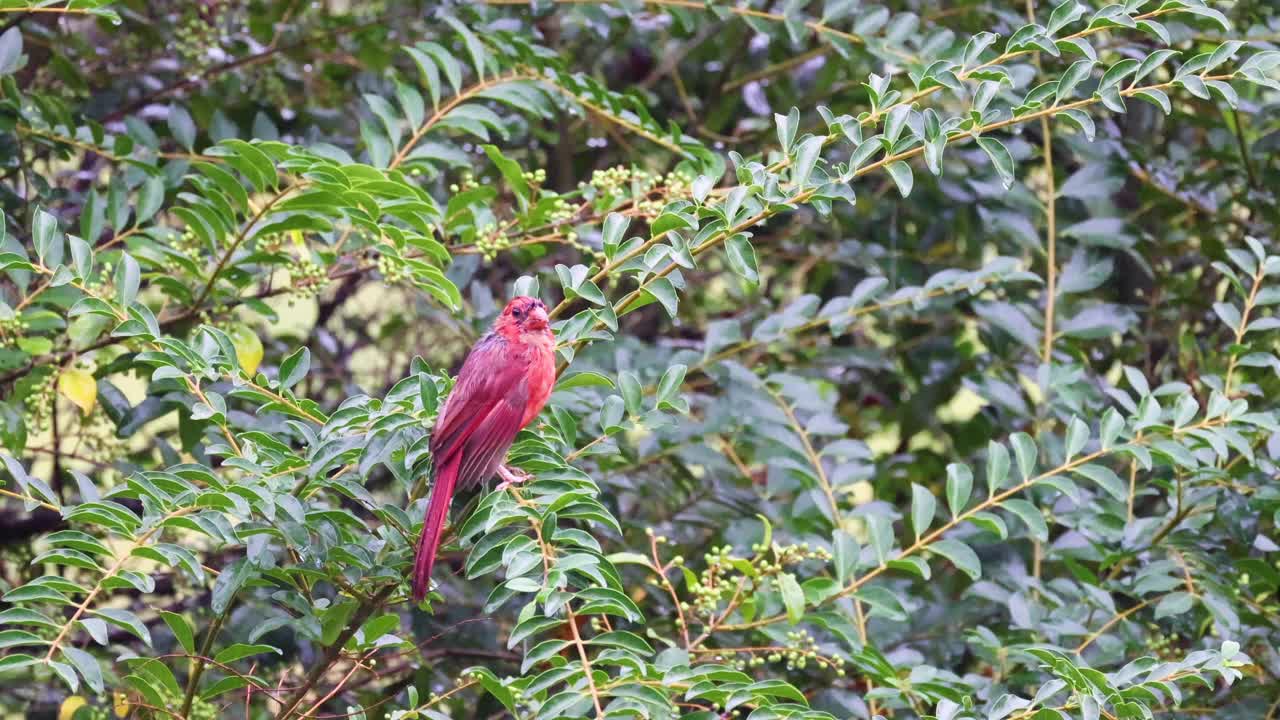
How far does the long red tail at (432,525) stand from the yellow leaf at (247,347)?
0.75 meters

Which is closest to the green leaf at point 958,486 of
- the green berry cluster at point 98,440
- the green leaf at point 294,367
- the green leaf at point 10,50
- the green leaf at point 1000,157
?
the green leaf at point 1000,157

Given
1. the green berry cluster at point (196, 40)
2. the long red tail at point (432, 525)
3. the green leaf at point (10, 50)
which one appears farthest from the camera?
the green berry cluster at point (196, 40)

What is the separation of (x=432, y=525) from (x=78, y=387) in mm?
1093

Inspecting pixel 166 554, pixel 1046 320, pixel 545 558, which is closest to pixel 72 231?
pixel 166 554

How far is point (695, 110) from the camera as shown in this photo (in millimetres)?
4676

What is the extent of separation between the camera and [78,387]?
294 centimetres

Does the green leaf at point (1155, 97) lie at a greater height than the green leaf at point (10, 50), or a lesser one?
lesser

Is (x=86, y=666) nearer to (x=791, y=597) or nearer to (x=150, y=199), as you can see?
(x=791, y=597)

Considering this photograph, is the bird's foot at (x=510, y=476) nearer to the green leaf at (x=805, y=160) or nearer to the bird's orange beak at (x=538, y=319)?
the bird's orange beak at (x=538, y=319)

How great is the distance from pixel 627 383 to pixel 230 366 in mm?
692

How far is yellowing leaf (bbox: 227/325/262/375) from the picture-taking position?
2.97 m

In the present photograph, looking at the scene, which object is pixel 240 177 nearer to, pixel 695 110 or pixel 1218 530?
pixel 695 110

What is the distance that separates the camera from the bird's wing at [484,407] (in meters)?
2.40

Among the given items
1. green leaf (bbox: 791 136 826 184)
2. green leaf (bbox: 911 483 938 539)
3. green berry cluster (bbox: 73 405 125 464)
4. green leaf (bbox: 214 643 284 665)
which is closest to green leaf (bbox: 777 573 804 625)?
green leaf (bbox: 911 483 938 539)
